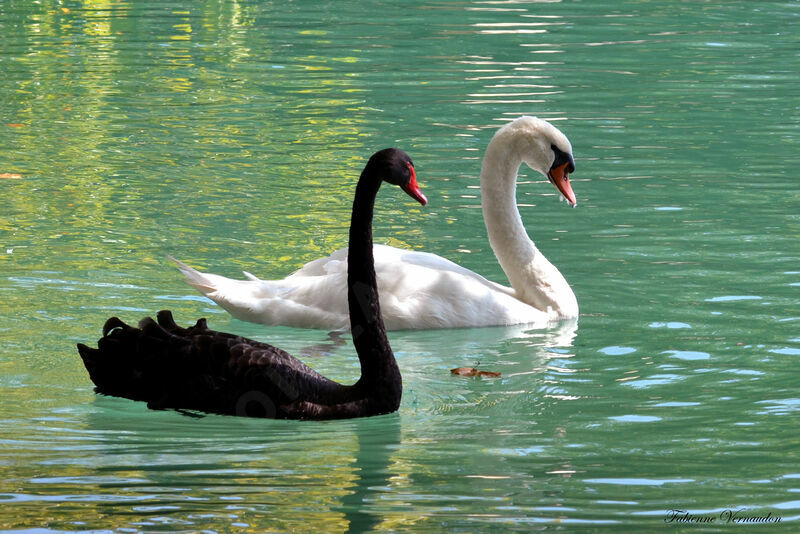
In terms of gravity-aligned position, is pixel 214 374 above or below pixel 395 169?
below

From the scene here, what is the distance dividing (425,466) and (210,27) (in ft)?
60.2

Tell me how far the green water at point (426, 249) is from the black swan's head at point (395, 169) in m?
1.16

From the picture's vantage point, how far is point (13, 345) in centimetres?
875

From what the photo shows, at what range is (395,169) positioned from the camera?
736cm

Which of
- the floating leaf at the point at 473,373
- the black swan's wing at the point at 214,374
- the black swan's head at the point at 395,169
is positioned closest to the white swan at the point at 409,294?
the floating leaf at the point at 473,373

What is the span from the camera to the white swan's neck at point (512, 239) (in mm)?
9875

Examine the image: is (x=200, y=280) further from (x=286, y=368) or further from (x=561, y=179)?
(x=561, y=179)

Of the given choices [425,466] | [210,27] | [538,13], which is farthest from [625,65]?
[425,466]

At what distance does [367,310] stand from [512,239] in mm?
2822

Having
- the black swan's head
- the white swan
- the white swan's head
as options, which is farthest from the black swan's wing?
the white swan's head

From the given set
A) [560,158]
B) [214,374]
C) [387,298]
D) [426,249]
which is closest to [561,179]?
[560,158]

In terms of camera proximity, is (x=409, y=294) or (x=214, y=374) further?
(x=409, y=294)

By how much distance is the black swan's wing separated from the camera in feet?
24.5

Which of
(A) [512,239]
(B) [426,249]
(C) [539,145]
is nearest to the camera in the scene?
(A) [512,239]
